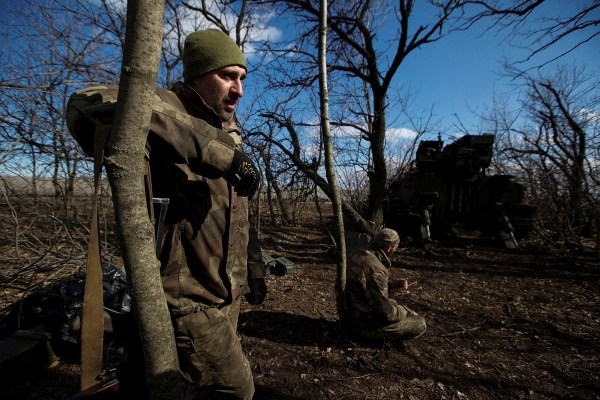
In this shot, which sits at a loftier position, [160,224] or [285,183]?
[285,183]

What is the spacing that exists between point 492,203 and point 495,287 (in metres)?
4.33

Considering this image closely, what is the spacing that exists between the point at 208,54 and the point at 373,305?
269 cm

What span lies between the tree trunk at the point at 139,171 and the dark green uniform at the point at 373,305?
260cm

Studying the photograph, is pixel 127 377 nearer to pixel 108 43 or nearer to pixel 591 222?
pixel 108 43

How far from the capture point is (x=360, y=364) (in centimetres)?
308

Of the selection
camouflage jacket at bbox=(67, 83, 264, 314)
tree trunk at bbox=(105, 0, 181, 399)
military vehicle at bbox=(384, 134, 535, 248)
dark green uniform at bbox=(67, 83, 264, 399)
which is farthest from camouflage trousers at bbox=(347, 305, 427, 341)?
military vehicle at bbox=(384, 134, 535, 248)

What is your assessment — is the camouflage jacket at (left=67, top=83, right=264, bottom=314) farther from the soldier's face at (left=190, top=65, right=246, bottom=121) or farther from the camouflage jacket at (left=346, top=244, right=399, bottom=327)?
the camouflage jacket at (left=346, top=244, right=399, bottom=327)

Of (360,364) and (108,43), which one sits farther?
(108,43)

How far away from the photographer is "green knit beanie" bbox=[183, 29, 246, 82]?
165cm

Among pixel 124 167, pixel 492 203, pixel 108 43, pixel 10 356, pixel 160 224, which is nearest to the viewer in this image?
pixel 124 167

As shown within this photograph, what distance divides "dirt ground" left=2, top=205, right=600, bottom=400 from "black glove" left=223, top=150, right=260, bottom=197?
2165 millimetres

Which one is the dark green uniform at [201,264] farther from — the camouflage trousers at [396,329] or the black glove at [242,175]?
the camouflage trousers at [396,329]

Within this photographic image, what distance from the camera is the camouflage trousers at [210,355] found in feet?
4.88

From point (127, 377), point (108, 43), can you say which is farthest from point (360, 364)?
point (108, 43)
